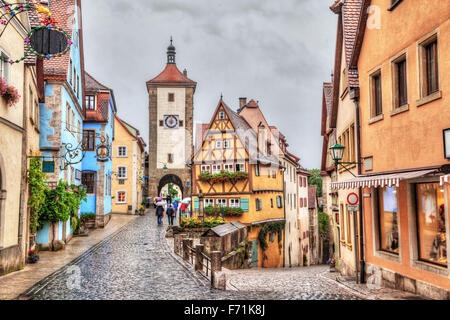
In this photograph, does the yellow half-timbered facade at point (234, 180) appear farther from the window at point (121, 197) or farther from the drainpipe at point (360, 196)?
the drainpipe at point (360, 196)

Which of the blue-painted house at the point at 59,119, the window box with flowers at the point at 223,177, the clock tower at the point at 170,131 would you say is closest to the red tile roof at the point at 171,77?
the clock tower at the point at 170,131

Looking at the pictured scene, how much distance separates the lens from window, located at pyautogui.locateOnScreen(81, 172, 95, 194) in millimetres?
29906

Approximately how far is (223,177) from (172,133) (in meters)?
26.1

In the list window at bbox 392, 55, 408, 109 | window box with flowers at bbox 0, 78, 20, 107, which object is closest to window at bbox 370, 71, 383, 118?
window at bbox 392, 55, 408, 109

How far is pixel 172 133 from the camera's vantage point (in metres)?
57.4

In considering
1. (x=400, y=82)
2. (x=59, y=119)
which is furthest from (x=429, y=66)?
(x=59, y=119)

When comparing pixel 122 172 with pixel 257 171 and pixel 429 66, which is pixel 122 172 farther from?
pixel 429 66

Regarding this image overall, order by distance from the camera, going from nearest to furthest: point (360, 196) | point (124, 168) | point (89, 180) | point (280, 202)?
1. point (360, 196)
2. point (89, 180)
3. point (280, 202)
4. point (124, 168)

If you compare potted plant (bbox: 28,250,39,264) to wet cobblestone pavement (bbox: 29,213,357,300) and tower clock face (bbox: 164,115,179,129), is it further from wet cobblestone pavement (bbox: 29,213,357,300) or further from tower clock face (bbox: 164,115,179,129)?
tower clock face (bbox: 164,115,179,129)

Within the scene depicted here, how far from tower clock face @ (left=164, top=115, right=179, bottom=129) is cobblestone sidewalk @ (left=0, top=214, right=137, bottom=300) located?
34.3 metres

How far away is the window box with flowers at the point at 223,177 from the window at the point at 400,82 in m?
20.6

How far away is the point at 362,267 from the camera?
1373 centimetres
